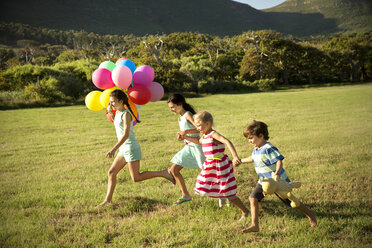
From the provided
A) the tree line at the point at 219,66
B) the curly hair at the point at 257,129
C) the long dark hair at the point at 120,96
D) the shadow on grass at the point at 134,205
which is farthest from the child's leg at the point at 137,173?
the tree line at the point at 219,66

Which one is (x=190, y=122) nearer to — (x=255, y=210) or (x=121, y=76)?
(x=121, y=76)

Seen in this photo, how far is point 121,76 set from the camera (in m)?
4.27

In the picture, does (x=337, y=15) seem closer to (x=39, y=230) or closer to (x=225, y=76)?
(x=225, y=76)

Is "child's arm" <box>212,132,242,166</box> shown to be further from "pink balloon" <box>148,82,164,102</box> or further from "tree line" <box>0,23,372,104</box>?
"tree line" <box>0,23,372,104</box>

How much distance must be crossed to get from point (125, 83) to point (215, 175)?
6.37 ft

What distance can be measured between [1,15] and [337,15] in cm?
15506

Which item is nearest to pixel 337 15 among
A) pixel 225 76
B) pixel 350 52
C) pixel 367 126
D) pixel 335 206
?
pixel 350 52

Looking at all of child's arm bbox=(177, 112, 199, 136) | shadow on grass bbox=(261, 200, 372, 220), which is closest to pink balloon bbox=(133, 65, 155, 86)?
child's arm bbox=(177, 112, 199, 136)

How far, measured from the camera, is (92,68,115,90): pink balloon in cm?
442

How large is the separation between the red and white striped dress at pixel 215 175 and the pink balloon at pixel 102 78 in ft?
6.23

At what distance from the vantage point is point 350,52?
4841 centimetres

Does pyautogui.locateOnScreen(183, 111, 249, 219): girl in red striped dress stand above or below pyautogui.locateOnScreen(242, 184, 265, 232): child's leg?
above

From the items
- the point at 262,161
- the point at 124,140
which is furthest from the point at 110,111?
the point at 262,161

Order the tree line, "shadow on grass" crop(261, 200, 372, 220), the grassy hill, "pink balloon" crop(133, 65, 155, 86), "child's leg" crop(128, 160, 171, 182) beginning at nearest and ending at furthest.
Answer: "shadow on grass" crop(261, 200, 372, 220) < "child's leg" crop(128, 160, 171, 182) < "pink balloon" crop(133, 65, 155, 86) < the tree line < the grassy hill
